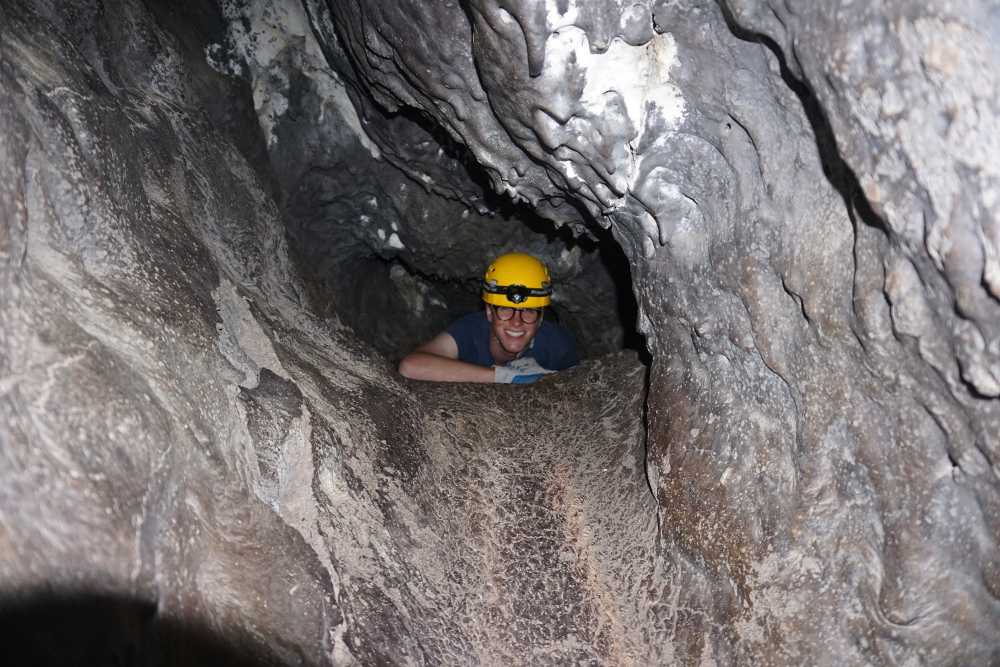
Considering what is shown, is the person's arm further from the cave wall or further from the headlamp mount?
the cave wall

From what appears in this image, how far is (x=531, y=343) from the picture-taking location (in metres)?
4.25

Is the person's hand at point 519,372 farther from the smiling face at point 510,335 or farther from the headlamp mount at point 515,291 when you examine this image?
the headlamp mount at point 515,291

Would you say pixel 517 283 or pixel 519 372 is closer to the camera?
pixel 519 372

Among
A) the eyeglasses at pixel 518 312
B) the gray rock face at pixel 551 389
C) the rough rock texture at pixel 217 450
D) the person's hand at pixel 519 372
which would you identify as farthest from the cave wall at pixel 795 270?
the eyeglasses at pixel 518 312

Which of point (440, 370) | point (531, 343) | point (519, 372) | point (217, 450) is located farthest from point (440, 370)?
point (217, 450)

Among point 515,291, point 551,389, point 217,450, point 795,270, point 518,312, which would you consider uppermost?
point 795,270

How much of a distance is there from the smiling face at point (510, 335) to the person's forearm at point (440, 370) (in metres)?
0.55

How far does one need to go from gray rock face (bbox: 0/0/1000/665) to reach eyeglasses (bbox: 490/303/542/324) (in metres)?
1.06

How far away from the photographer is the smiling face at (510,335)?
4.07 metres

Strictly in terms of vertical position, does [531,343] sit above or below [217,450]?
above

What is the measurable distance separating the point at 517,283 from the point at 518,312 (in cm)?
18

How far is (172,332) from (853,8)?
5.88ft

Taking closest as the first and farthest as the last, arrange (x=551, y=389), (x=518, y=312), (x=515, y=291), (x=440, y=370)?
1. (x=551, y=389)
2. (x=440, y=370)
3. (x=515, y=291)
4. (x=518, y=312)

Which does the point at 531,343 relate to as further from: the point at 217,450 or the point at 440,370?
the point at 217,450
